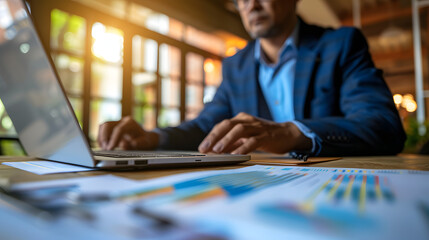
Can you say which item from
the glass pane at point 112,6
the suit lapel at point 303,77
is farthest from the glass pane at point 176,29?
the suit lapel at point 303,77

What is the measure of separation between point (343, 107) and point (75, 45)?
2.70 metres

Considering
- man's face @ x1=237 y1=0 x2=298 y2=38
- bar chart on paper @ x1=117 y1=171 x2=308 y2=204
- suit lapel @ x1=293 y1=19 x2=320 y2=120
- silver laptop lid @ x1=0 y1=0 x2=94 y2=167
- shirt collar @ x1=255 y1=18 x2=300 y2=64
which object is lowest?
bar chart on paper @ x1=117 y1=171 x2=308 y2=204

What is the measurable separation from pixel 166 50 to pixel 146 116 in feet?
3.18

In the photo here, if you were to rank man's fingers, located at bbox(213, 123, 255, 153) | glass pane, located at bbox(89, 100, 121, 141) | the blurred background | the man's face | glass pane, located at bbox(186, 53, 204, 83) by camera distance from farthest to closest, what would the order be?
1. glass pane, located at bbox(186, 53, 204, 83)
2. glass pane, located at bbox(89, 100, 121, 141)
3. the blurred background
4. the man's face
5. man's fingers, located at bbox(213, 123, 255, 153)

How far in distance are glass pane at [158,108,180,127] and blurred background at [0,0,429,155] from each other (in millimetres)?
14

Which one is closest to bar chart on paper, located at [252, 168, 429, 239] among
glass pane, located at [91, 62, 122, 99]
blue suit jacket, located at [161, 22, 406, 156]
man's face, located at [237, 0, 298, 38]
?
blue suit jacket, located at [161, 22, 406, 156]

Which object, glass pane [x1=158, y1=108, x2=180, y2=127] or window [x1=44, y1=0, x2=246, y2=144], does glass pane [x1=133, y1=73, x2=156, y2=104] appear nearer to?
window [x1=44, y1=0, x2=246, y2=144]

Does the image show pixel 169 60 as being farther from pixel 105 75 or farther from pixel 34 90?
pixel 34 90

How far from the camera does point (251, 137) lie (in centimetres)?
57

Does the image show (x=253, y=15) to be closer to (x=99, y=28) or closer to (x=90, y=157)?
(x=90, y=157)

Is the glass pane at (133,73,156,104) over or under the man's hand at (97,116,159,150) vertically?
over

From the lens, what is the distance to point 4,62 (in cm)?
37

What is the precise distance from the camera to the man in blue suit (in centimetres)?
62

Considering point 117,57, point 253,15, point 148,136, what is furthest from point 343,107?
point 117,57
